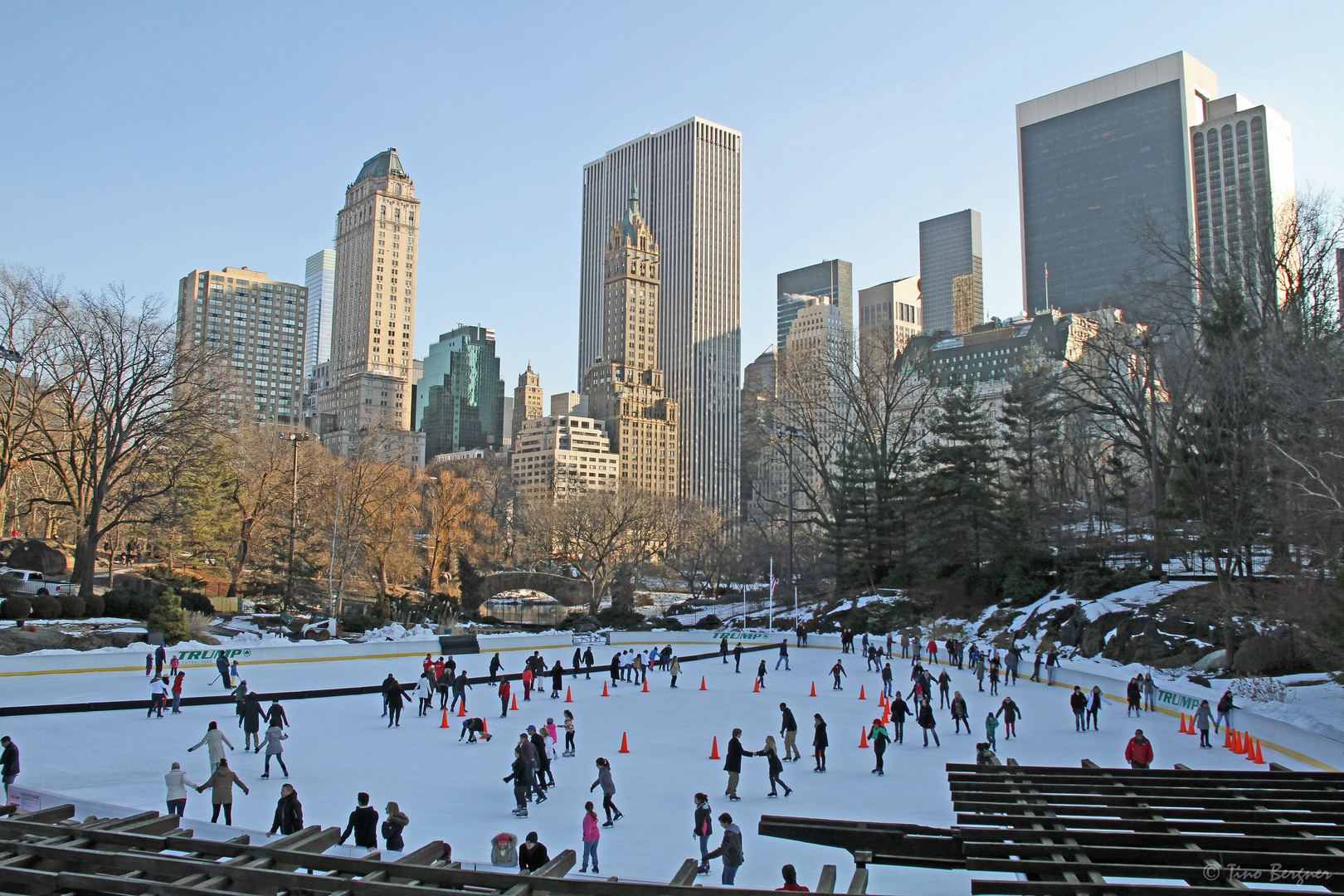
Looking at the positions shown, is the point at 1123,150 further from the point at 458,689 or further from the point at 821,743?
the point at 821,743

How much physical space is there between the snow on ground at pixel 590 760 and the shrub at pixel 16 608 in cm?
514

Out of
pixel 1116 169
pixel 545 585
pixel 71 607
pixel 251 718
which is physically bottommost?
pixel 251 718

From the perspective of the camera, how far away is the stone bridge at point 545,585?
61.0m

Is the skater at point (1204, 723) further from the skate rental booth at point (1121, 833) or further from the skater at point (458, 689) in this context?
the skater at point (458, 689)

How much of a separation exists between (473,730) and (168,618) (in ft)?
59.5

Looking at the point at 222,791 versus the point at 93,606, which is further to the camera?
the point at 93,606

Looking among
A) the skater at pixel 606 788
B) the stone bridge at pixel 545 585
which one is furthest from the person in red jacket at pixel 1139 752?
the stone bridge at pixel 545 585

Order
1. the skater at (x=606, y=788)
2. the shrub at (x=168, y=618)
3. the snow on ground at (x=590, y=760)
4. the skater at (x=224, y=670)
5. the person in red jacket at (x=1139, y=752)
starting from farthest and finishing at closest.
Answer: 1. the shrub at (x=168, y=618)
2. the skater at (x=224, y=670)
3. the person in red jacket at (x=1139, y=752)
4. the skater at (x=606, y=788)
5. the snow on ground at (x=590, y=760)

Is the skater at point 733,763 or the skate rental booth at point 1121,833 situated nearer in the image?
the skate rental booth at point 1121,833

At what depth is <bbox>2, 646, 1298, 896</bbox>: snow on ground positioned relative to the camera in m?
11.9

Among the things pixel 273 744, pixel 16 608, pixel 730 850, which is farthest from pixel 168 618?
pixel 730 850

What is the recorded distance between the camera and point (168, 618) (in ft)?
101

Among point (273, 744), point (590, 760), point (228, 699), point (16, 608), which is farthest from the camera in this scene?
point (16, 608)

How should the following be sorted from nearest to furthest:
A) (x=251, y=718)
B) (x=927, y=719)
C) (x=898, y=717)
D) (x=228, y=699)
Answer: (x=251, y=718) → (x=927, y=719) → (x=898, y=717) → (x=228, y=699)
